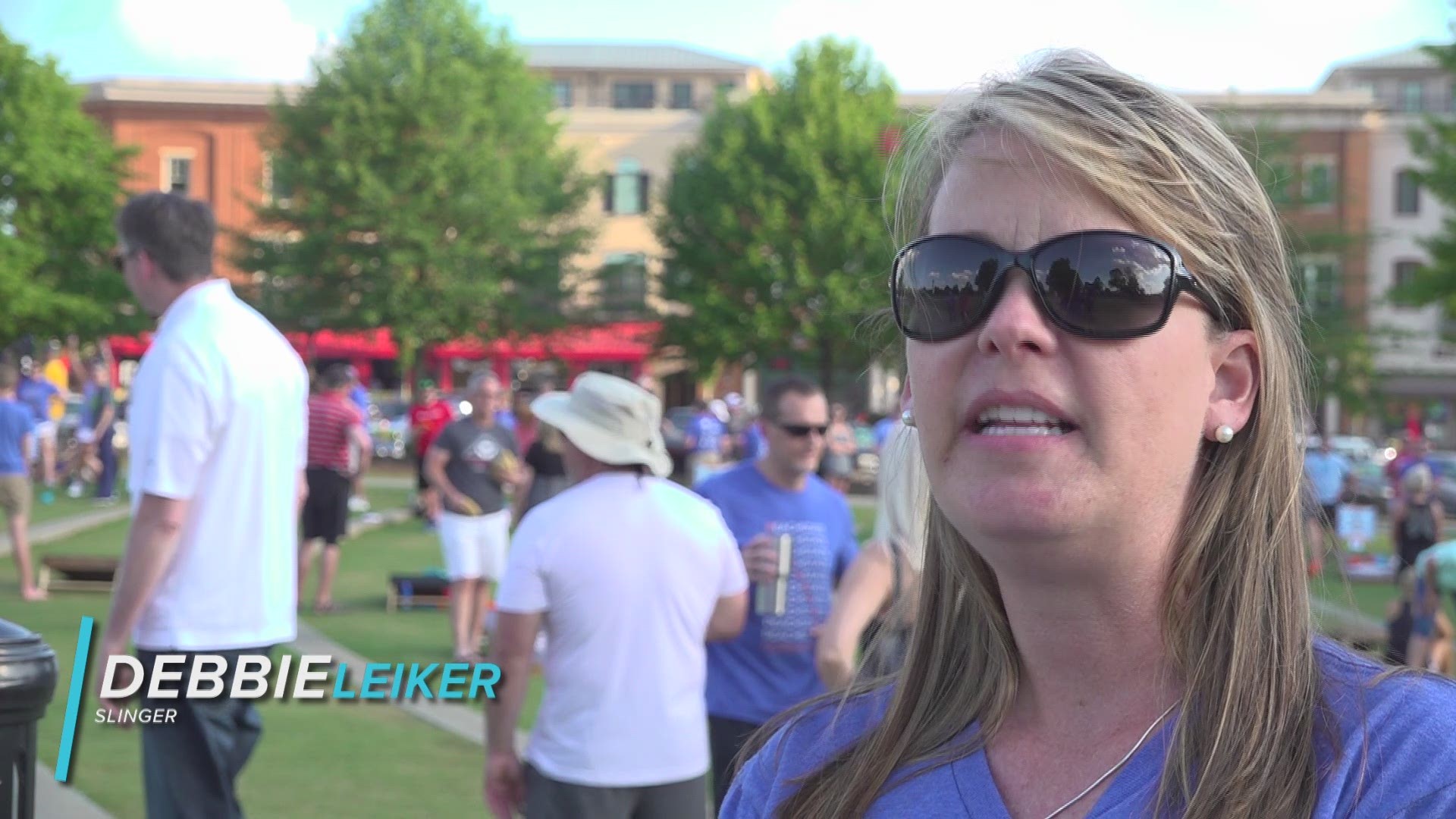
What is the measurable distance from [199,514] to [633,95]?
64401mm

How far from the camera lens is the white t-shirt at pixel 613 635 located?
472cm

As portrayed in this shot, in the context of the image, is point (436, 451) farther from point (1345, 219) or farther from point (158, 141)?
point (158, 141)

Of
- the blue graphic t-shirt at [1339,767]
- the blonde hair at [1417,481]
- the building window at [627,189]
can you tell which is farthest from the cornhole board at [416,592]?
the building window at [627,189]

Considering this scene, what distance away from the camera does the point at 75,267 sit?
46.1 metres

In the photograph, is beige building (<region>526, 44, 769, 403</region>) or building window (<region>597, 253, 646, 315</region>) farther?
beige building (<region>526, 44, 769, 403</region>)

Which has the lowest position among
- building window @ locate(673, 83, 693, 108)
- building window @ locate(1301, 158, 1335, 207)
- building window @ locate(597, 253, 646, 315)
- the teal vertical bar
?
the teal vertical bar

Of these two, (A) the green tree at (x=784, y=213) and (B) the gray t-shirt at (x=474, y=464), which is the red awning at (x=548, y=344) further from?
(B) the gray t-shirt at (x=474, y=464)

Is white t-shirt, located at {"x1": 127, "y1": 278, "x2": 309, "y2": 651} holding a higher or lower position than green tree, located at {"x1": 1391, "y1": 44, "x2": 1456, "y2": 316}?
lower

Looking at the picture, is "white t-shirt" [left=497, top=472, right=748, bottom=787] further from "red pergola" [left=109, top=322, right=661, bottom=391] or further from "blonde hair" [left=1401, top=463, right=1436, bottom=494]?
"red pergola" [left=109, top=322, right=661, bottom=391]

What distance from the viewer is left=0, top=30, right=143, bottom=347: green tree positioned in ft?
146

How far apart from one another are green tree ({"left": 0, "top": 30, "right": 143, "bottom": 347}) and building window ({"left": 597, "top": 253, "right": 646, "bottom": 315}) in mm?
14312

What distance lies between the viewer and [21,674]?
367cm

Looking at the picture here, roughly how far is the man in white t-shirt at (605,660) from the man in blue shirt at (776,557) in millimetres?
509

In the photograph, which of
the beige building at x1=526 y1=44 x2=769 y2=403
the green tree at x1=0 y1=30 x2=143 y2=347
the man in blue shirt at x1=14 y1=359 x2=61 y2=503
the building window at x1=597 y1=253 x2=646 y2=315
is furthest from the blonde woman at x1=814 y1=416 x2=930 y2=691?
the building window at x1=597 y1=253 x2=646 y2=315
